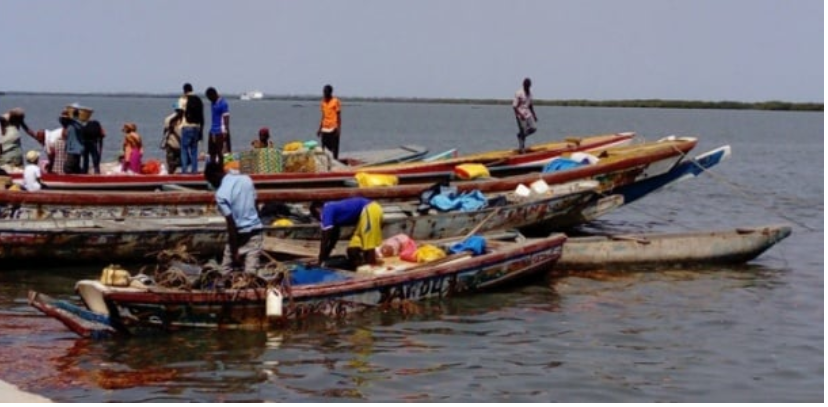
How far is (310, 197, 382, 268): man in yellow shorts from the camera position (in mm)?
12531

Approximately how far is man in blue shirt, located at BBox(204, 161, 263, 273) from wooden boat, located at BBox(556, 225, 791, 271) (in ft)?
16.8

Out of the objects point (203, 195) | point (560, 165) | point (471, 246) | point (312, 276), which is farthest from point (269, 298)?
point (560, 165)

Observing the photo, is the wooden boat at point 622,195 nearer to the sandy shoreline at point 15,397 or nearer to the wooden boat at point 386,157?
the wooden boat at point 386,157

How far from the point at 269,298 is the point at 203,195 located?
456 centimetres

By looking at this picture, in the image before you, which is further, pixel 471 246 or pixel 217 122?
pixel 217 122

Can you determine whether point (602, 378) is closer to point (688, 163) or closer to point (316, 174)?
point (316, 174)

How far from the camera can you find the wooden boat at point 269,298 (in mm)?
10781

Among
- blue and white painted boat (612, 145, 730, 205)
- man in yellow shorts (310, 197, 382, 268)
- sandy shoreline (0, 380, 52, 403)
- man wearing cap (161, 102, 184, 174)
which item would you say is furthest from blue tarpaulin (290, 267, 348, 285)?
blue and white painted boat (612, 145, 730, 205)

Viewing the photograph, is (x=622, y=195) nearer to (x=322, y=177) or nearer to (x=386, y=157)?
(x=322, y=177)

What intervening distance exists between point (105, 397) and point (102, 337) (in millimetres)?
1681

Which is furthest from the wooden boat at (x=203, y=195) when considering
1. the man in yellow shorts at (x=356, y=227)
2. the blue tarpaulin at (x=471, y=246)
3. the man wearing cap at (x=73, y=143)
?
the man in yellow shorts at (x=356, y=227)

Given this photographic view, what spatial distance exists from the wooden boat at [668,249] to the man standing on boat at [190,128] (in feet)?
19.6

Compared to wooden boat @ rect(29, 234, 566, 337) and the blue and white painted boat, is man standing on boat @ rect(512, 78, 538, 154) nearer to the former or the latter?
the blue and white painted boat

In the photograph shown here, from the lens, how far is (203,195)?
50.4 feet
